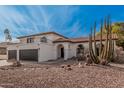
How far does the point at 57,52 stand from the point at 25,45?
14.3ft

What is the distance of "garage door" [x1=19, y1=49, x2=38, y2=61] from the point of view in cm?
2111

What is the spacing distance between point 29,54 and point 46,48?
219 centimetres

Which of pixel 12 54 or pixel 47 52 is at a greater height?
pixel 47 52

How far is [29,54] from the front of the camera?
21.8 meters

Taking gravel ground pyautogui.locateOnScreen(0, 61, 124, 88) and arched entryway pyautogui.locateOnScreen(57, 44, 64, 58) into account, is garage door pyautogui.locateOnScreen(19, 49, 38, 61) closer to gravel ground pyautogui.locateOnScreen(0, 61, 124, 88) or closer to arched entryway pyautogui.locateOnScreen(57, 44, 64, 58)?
arched entryway pyautogui.locateOnScreen(57, 44, 64, 58)

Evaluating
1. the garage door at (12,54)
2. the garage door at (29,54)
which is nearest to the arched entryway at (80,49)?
the garage door at (29,54)

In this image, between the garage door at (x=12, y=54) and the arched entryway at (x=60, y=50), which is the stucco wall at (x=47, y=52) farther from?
the garage door at (x=12, y=54)

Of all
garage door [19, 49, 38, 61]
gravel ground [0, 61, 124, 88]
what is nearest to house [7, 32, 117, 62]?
garage door [19, 49, 38, 61]

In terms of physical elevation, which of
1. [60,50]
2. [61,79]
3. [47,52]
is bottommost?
[61,79]

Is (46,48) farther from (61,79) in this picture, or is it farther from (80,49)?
(61,79)

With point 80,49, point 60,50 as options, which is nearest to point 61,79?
point 80,49

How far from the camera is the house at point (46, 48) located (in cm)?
2127

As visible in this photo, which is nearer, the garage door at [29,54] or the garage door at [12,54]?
the garage door at [29,54]
